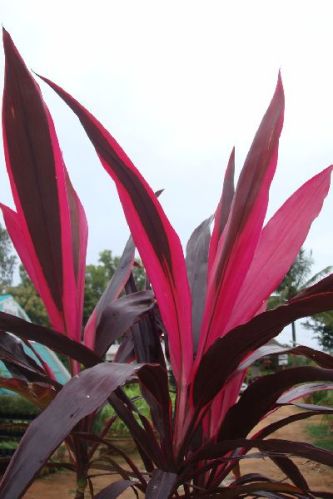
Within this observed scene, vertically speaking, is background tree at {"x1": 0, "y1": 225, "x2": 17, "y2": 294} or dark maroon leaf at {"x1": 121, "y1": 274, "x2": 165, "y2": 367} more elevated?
background tree at {"x1": 0, "y1": 225, "x2": 17, "y2": 294}

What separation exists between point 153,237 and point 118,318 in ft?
0.65

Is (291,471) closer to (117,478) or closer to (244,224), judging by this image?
(244,224)

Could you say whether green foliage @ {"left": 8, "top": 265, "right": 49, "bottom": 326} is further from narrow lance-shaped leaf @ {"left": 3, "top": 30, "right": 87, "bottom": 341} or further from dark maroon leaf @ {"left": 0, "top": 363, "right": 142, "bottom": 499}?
dark maroon leaf @ {"left": 0, "top": 363, "right": 142, "bottom": 499}

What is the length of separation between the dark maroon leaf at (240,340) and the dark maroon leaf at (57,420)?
10cm

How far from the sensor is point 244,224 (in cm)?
54

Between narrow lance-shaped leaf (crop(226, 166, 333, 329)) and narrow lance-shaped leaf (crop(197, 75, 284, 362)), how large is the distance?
43 mm

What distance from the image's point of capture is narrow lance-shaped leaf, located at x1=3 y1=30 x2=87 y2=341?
1.67ft

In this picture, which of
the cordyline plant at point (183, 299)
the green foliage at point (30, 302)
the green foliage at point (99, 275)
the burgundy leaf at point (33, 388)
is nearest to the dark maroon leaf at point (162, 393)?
the cordyline plant at point (183, 299)

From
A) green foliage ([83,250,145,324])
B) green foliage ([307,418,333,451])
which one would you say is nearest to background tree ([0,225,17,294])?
green foliage ([83,250,145,324])

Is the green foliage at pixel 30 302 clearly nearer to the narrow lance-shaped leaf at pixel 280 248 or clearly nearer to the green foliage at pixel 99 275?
the green foliage at pixel 99 275

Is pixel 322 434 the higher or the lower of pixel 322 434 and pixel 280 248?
the lower

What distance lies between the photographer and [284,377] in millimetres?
488

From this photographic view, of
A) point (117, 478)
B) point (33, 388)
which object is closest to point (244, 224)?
point (33, 388)

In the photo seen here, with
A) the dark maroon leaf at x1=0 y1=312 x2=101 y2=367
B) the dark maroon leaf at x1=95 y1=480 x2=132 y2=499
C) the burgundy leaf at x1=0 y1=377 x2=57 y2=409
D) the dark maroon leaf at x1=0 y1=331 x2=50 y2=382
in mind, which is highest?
the dark maroon leaf at x1=0 y1=312 x2=101 y2=367
